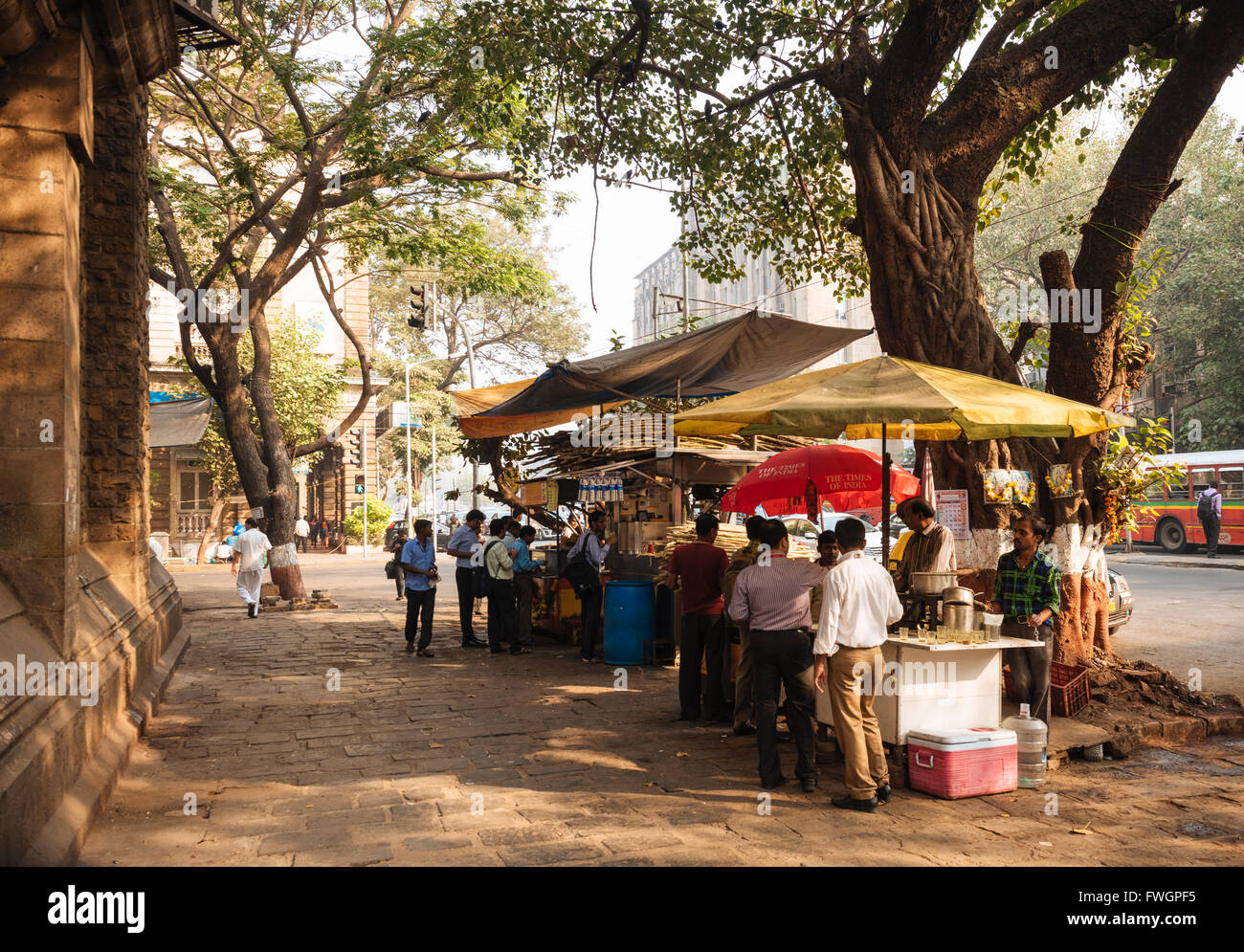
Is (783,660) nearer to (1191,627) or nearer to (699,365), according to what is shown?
(699,365)

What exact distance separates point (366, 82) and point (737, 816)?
48.9ft

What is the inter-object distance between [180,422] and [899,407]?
2005 cm

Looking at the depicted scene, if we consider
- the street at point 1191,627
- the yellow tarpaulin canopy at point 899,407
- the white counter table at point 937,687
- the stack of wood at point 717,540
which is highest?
the yellow tarpaulin canopy at point 899,407

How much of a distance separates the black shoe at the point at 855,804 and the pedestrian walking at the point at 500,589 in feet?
23.7

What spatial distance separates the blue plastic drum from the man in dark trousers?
2586 mm

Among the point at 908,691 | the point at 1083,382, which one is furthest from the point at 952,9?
the point at 908,691

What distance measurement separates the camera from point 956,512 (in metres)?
8.64

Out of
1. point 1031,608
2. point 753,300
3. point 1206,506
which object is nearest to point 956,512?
point 1031,608

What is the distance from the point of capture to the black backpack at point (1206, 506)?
25.9m

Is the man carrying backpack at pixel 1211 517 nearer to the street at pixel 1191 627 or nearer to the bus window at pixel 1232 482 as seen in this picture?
the bus window at pixel 1232 482
